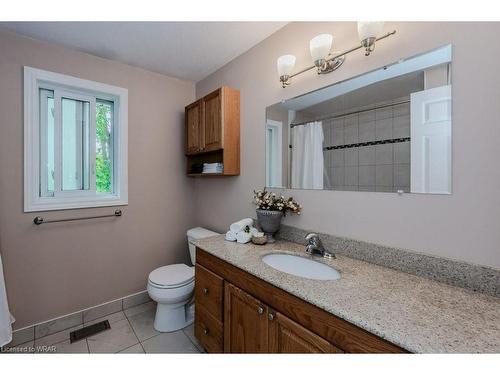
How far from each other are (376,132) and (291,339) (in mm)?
1072

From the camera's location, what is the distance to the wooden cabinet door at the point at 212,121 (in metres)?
1.94

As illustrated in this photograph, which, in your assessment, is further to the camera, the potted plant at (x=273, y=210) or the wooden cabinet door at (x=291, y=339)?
the potted plant at (x=273, y=210)

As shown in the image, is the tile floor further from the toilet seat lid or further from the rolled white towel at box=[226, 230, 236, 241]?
the rolled white towel at box=[226, 230, 236, 241]

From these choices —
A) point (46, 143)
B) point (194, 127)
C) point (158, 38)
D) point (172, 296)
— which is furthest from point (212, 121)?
point (172, 296)

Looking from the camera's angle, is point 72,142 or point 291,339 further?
point 72,142

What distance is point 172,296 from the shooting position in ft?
5.86

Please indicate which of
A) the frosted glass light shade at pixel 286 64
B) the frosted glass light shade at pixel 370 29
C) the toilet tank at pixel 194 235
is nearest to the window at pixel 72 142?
the toilet tank at pixel 194 235

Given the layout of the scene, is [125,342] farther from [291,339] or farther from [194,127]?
[194,127]

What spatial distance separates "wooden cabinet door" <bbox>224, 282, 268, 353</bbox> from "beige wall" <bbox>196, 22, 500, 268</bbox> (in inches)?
24.5

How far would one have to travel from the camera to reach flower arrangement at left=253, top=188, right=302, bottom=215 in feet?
5.15

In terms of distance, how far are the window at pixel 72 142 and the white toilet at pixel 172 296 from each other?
81cm

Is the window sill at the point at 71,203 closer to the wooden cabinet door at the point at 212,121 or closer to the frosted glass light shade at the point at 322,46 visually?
the wooden cabinet door at the point at 212,121
